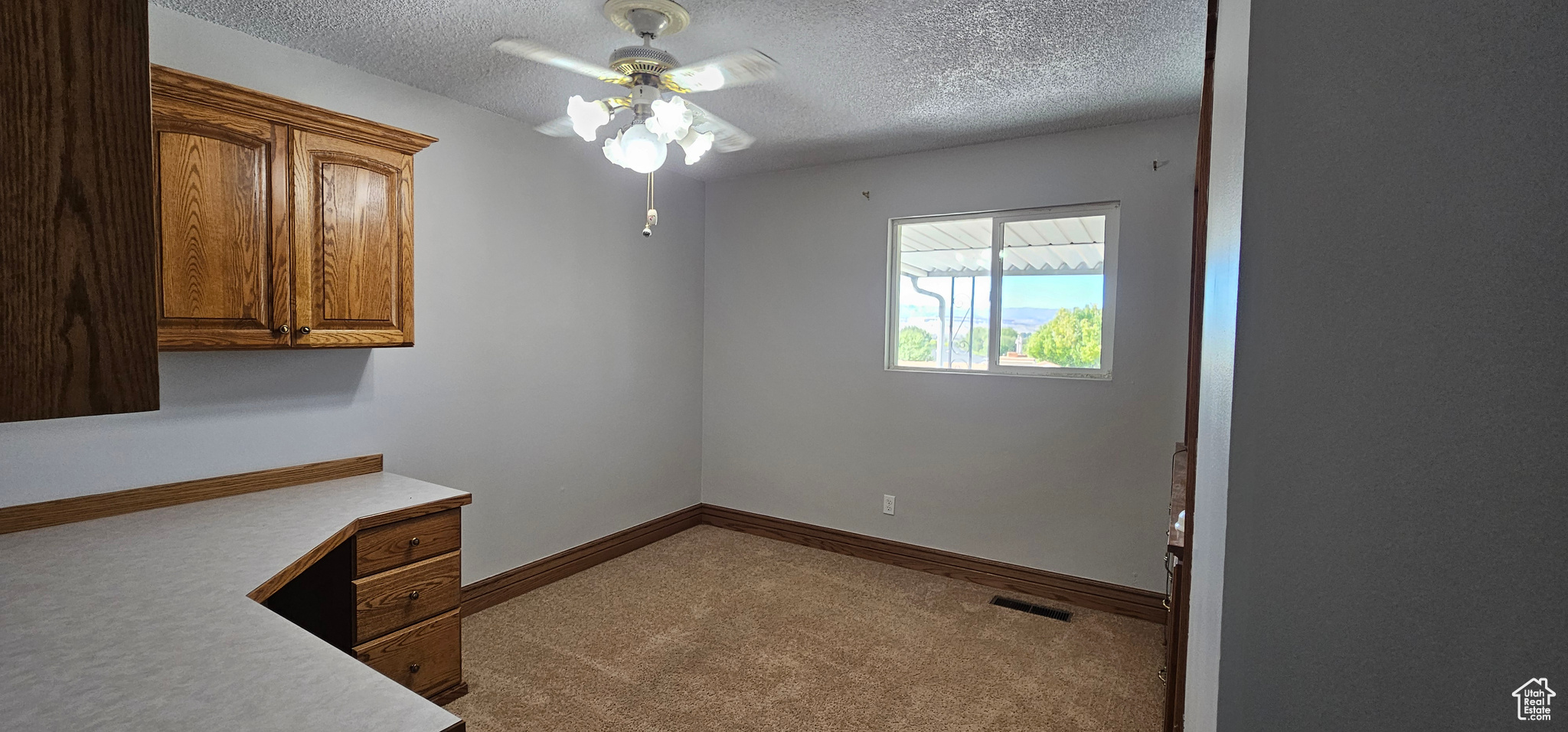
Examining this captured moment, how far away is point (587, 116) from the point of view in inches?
75.8

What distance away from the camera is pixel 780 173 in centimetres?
423

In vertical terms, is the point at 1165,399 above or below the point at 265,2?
below

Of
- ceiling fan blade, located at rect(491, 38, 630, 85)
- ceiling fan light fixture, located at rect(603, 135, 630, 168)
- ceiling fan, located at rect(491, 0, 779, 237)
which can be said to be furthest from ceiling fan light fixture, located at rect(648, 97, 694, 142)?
ceiling fan blade, located at rect(491, 38, 630, 85)

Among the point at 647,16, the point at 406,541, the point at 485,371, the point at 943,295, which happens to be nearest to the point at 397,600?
the point at 406,541

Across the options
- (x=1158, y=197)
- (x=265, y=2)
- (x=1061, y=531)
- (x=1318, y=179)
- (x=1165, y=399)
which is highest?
(x=265, y=2)

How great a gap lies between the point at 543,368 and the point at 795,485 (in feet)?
5.59

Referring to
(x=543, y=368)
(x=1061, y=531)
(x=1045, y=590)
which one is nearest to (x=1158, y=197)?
(x=1061, y=531)

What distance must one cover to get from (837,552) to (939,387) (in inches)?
46.9

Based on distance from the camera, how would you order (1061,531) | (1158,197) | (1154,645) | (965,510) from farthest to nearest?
(965,510)
(1061,531)
(1158,197)
(1154,645)

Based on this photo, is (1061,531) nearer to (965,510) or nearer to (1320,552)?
(965,510)

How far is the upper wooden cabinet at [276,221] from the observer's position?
1.97m

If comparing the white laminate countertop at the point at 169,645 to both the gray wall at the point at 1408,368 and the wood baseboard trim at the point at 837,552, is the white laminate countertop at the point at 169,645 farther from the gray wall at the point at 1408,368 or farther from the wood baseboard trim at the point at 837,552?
the wood baseboard trim at the point at 837,552

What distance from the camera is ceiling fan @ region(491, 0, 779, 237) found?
1.79 metres

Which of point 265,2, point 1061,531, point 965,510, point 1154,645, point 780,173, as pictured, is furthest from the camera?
point 780,173
